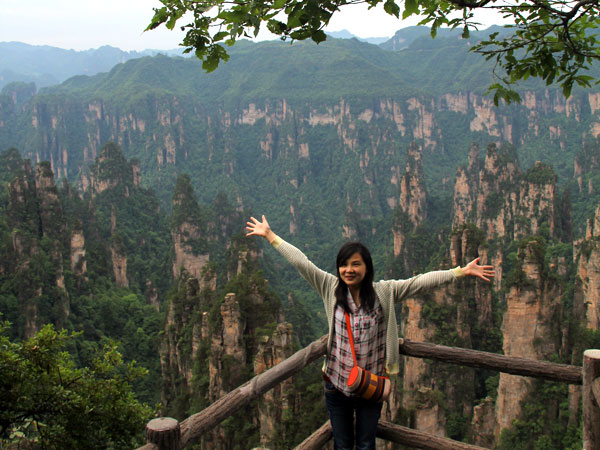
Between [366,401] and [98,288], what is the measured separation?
3770 centimetres

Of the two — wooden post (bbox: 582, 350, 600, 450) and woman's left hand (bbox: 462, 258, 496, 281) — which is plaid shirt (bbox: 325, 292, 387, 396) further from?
wooden post (bbox: 582, 350, 600, 450)

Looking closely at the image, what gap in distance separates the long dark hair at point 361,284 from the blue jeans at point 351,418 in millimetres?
651

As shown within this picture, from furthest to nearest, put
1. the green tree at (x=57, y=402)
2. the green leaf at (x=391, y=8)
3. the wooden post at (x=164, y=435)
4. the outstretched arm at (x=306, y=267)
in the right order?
the green tree at (x=57, y=402)
the outstretched arm at (x=306, y=267)
the green leaf at (x=391, y=8)
the wooden post at (x=164, y=435)

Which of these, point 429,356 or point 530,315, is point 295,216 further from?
point 429,356

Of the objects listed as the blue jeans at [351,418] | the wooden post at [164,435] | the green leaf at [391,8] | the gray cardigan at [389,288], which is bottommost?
the blue jeans at [351,418]

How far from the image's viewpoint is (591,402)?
404 centimetres

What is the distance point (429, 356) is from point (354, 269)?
48.2 inches

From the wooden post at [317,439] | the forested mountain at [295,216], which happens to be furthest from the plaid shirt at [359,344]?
the forested mountain at [295,216]

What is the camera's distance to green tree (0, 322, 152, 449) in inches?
272

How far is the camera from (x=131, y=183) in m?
62.0

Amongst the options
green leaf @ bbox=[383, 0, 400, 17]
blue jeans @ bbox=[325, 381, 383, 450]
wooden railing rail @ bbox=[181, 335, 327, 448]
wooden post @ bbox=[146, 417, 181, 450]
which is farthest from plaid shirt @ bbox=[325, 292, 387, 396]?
green leaf @ bbox=[383, 0, 400, 17]

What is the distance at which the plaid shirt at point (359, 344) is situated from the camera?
161 inches

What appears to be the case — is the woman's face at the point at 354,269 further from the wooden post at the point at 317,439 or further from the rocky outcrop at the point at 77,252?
the rocky outcrop at the point at 77,252

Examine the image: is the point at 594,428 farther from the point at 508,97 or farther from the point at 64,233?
the point at 64,233
